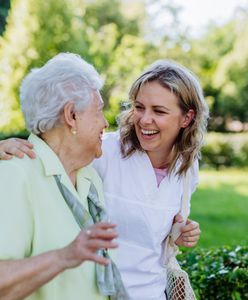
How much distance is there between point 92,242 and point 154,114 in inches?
41.3

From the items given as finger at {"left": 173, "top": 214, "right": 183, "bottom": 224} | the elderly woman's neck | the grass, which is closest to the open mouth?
finger at {"left": 173, "top": 214, "right": 183, "bottom": 224}

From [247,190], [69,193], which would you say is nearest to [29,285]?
[69,193]

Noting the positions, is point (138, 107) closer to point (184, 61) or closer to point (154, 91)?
point (154, 91)

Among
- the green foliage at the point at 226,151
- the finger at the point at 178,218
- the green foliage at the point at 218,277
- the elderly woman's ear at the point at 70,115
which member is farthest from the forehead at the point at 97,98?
the green foliage at the point at 226,151

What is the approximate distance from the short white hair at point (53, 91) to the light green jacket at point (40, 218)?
10cm

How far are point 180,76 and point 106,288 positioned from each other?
106 centimetres

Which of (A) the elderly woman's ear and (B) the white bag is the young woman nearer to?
(B) the white bag

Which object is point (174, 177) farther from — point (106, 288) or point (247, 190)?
point (247, 190)

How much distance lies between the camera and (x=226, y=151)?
2086 centimetres

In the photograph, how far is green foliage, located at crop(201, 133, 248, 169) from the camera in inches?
812

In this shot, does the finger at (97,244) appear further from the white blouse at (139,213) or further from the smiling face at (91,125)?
the white blouse at (139,213)

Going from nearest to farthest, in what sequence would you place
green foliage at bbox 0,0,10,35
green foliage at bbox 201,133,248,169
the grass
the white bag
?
1. the white bag
2. green foliage at bbox 0,0,10,35
3. the grass
4. green foliage at bbox 201,133,248,169

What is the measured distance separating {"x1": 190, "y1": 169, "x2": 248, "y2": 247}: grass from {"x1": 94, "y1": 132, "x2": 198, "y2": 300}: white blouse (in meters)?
3.03

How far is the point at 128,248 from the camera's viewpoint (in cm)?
263
